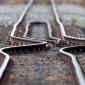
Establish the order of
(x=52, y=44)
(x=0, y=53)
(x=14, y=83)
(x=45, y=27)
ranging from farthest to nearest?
(x=45, y=27) < (x=52, y=44) < (x=0, y=53) < (x=14, y=83)

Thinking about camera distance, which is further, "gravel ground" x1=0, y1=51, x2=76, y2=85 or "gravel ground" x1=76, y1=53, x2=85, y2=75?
"gravel ground" x1=76, y1=53, x2=85, y2=75

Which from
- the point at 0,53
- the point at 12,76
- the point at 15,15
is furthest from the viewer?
the point at 15,15

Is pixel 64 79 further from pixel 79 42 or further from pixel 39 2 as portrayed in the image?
pixel 39 2

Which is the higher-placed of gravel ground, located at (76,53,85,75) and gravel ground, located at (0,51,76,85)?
gravel ground, located at (0,51,76,85)

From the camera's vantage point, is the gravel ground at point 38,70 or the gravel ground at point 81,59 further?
the gravel ground at point 81,59

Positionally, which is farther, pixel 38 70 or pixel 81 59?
pixel 81 59

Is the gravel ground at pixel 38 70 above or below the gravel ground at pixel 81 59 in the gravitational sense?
above

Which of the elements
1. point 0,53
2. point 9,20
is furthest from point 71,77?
point 9,20

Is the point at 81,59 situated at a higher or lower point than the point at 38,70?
lower
